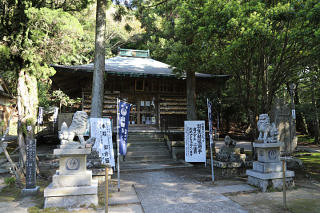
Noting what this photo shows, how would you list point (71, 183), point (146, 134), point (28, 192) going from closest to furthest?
point (71, 183), point (28, 192), point (146, 134)

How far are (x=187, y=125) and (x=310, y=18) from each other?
5.96 metres

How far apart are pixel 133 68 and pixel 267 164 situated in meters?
10.3

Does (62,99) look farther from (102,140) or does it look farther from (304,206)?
(304,206)

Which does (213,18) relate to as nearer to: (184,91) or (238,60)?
(238,60)

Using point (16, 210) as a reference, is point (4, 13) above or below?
above

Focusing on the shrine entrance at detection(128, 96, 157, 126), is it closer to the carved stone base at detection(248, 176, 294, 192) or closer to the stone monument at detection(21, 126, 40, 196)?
the stone monument at detection(21, 126, 40, 196)

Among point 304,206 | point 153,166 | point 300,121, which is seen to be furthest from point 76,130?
point 300,121

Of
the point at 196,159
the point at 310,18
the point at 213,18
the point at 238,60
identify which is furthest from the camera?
the point at 196,159

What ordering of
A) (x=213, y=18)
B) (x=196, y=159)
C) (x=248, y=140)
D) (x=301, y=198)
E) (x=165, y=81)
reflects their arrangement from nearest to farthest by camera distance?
1. (x=301, y=198)
2. (x=213, y=18)
3. (x=196, y=159)
4. (x=165, y=81)
5. (x=248, y=140)

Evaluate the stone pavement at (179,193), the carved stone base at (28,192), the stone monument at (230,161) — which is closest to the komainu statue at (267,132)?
the stone pavement at (179,193)

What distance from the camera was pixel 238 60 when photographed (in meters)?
8.65

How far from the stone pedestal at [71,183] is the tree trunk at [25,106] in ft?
9.58

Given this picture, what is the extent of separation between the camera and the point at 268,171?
6125 millimetres

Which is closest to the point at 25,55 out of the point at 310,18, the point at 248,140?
the point at 310,18
